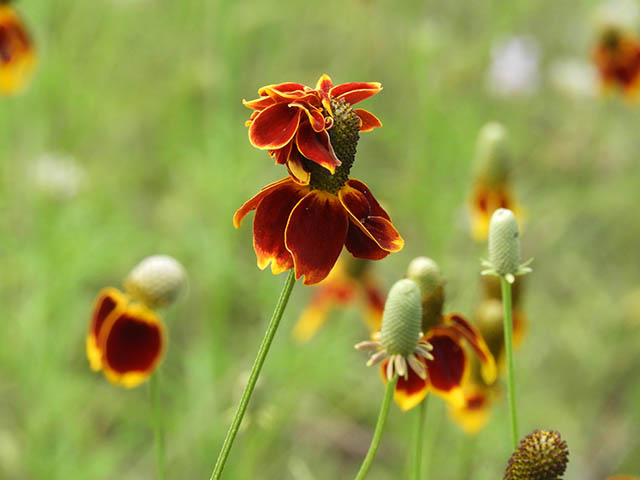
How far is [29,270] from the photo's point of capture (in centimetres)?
259

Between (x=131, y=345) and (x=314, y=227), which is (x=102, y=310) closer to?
(x=131, y=345)

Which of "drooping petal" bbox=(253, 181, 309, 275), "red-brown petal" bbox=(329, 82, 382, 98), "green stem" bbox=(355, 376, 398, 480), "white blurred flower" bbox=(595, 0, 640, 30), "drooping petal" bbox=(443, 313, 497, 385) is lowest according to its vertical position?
"green stem" bbox=(355, 376, 398, 480)

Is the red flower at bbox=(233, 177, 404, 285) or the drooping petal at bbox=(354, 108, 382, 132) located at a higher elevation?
the drooping petal at bbox=(354, 108, 382, 132)

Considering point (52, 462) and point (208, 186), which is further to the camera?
point (208, 186)

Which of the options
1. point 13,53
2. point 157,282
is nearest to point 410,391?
point 157,282

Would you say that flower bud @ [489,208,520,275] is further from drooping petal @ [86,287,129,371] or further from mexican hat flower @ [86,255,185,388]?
drooping petal @ [86,287,129,371]

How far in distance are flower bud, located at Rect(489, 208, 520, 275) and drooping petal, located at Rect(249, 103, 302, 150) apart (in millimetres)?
283

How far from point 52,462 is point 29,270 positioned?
0.61 metres

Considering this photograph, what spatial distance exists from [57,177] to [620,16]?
212cm

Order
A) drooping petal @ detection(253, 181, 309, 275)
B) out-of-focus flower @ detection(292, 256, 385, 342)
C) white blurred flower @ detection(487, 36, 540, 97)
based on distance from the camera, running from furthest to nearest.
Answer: white blurred flower @ detection(487, 36, 540, 97)
out-of-focus flower @ detection(292, 256, 385, 342)
drooping petal @ detection(253, 181, 309, 275)

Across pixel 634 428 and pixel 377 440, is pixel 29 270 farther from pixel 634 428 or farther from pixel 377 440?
pixel 634 428

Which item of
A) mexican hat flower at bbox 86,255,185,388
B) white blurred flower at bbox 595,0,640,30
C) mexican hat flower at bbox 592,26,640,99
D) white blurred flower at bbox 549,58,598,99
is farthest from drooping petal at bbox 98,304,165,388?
white blurred flower at bbox 549,58,598,99

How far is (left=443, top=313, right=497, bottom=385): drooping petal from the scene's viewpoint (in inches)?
48.7

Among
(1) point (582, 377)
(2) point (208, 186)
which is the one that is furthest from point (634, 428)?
(2) point (208, 186)
